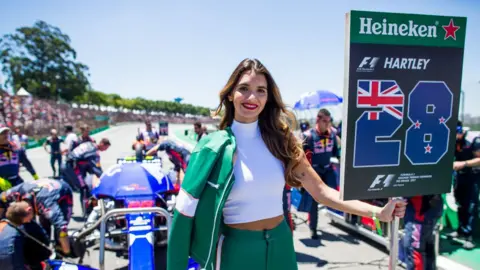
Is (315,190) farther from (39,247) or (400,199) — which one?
(39,247)

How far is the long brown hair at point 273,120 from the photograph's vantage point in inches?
66.4

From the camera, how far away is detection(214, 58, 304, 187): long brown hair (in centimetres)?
169

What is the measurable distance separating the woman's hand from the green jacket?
917mm

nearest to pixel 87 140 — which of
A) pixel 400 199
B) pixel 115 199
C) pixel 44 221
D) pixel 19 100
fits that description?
pixel 44 221

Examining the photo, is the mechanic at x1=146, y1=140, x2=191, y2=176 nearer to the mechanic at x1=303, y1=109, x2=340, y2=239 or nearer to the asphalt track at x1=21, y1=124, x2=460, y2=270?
the asphalt track at x1=21, y1=124, x2=460, y2=270

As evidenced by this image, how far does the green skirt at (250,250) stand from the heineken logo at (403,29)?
45.2 inches

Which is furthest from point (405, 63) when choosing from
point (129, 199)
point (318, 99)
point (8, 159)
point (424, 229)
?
Result: point (318, 99)

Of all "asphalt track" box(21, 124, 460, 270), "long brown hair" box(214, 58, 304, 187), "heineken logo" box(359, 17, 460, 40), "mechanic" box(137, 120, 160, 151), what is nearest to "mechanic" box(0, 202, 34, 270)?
"asphalt track" box(21, 124, 460, 270)

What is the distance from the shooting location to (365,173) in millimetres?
1820

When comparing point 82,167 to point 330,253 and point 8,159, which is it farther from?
point 330,253

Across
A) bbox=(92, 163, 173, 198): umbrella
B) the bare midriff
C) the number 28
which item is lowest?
bbox=(92, 163, 173, 198): umbrella

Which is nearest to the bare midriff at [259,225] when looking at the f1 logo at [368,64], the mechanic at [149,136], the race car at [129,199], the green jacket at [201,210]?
the green jacket at [201,210]

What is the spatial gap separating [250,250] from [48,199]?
9.70 ft

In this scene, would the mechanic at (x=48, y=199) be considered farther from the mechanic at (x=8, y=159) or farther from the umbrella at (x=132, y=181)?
the mechanic at (x=8, y=159)
